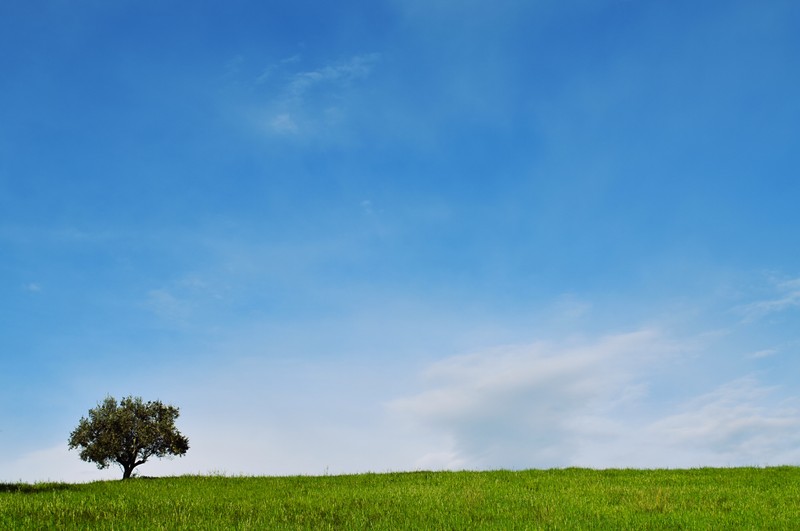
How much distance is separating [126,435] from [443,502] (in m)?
30.9

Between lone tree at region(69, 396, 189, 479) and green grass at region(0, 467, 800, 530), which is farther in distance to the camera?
lone tree at region(69, 396, 189, 479)

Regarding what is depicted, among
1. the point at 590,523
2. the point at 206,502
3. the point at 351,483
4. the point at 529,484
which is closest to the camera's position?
the point at 590,523

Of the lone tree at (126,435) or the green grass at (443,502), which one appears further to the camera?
the lone tree at (126,435)

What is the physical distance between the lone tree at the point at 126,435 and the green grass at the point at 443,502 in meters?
13.3

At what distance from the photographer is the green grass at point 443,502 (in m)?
17.3

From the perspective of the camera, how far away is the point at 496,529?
16203 millimetres

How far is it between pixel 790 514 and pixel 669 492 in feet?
15.8

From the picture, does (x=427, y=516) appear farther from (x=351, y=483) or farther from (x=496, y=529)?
(x=351, y=483)

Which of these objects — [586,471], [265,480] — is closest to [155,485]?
[265,480]

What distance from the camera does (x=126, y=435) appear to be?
44.6 m

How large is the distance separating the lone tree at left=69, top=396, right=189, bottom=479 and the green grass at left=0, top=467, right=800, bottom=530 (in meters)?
13.3

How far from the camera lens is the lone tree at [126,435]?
44.3 m

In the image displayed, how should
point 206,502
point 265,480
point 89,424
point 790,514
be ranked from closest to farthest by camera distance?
point 790,514 < point 206,502 < point 265,480 < point 89,424

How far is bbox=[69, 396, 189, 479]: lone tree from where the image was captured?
4428 cm
